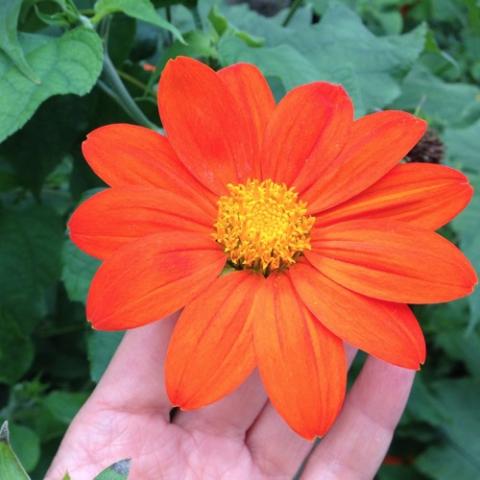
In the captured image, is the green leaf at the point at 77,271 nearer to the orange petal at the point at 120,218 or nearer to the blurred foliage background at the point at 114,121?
the blurred foliage background at the point at 114,121

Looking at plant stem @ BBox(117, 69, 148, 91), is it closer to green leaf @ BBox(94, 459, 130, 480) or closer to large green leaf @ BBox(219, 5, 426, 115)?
large green leaf @ BBox(219, 5, 426, 115)

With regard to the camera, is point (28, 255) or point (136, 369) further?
point (28, 255)

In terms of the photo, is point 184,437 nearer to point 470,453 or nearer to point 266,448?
point 266,448

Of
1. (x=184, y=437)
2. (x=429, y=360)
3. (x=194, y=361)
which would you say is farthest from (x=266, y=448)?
(x=429, y=360)

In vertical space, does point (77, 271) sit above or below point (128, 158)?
below

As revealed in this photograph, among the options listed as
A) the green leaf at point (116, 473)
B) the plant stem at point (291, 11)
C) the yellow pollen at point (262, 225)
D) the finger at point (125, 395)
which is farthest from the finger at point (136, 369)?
the plant stem at point (291, 11)

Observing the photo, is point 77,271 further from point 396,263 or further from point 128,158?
Answer: point 396,263

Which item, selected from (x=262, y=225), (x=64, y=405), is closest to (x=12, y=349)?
(x=64, y=405)
